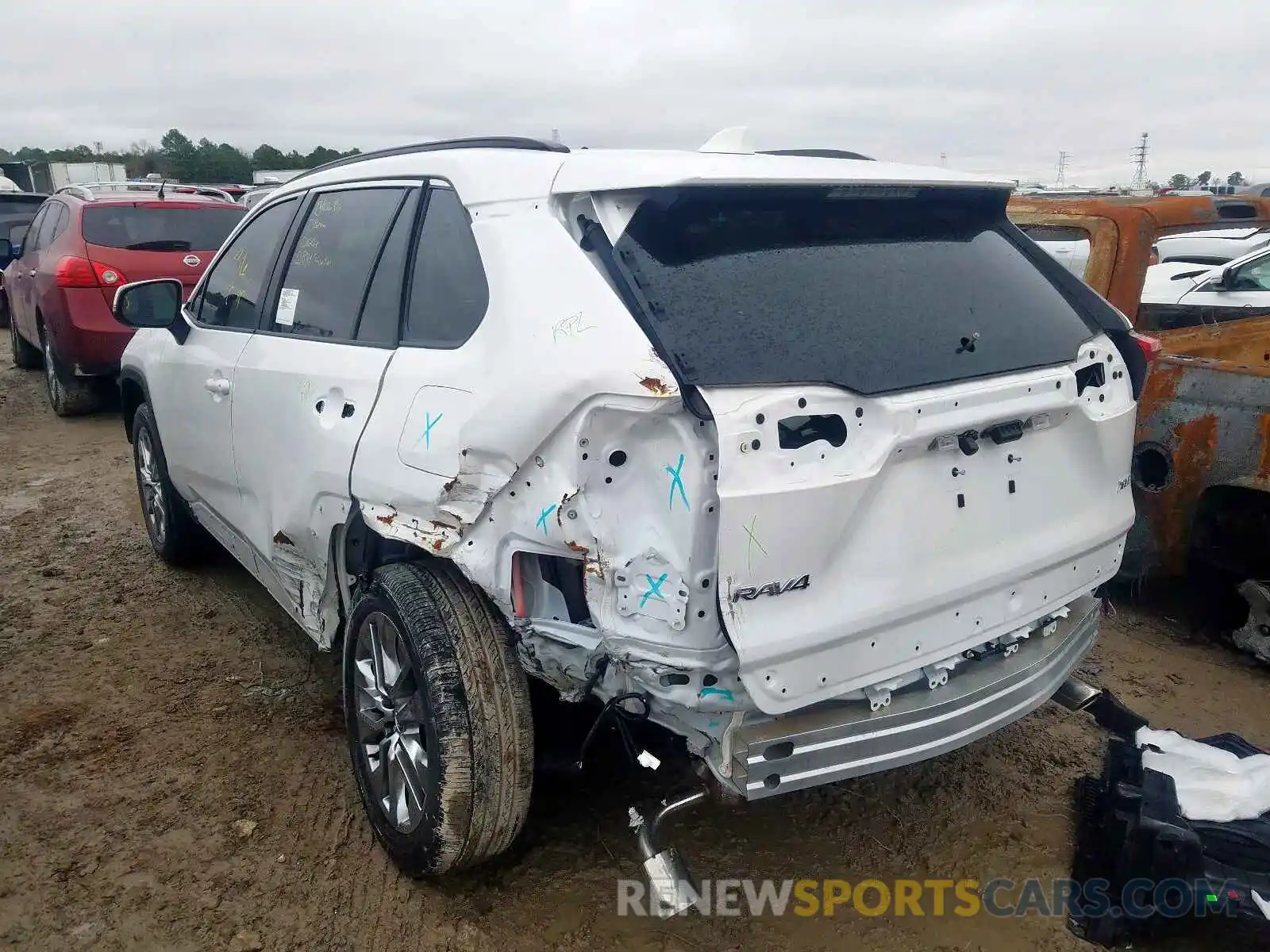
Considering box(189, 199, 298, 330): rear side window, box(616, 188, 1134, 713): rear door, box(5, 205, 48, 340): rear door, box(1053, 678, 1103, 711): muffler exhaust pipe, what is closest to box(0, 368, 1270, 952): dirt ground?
box(1053, 678, 1103, 711): muffler exhaust pipe

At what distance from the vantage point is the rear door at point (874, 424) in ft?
6.31

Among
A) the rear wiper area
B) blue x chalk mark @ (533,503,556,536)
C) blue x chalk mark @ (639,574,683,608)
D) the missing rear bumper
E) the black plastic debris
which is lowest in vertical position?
the black plastic debris

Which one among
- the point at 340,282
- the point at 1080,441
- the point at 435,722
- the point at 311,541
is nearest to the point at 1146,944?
the point at 1080,441

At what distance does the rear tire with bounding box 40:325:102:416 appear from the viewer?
8.05 m

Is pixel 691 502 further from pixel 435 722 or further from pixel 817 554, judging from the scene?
pixel 435 722

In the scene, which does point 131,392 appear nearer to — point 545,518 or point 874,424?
point 545,518

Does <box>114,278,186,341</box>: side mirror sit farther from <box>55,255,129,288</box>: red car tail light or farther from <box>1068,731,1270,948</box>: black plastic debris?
<box>55,255,129,288</box>: red car tail light

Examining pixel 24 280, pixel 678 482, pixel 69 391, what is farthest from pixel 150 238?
pixel 678 482

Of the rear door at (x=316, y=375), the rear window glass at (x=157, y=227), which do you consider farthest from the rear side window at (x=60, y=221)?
the rear door at (x=316, y=375)

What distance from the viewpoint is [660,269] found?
2082 mm

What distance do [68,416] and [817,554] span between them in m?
8.26

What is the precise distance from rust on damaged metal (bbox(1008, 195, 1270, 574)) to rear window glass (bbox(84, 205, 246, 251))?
643 centimetres

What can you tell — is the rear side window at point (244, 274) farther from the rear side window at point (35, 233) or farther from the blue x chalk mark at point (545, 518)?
the rear side window at point (35, 233)

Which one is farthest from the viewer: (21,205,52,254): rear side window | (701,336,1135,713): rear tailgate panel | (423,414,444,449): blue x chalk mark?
(21,205,52,254): rear side window
